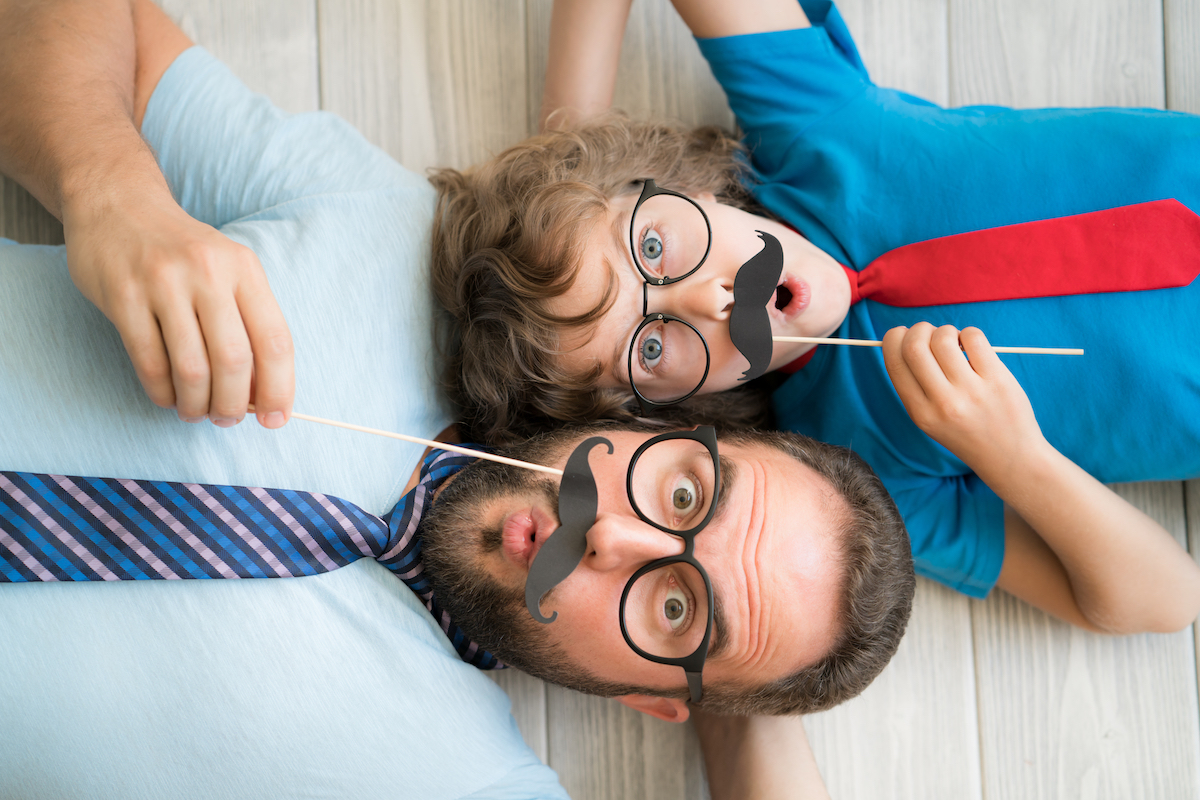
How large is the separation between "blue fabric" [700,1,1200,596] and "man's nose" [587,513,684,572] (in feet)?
1.73

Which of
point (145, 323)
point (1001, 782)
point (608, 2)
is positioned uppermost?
point (608, 2)

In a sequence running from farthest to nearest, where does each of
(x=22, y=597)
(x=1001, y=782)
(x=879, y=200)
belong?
(x=1001, y=782)
(x=879, y=200)
(x=22, y=597)

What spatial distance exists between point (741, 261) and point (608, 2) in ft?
1.83

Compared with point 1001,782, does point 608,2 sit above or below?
above

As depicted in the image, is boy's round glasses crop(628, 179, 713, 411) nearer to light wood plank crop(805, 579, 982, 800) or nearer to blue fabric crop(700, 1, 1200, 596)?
blue fabric crop(700, 1, 1200, 596)

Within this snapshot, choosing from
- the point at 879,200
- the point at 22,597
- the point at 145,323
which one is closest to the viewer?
the point at 145,323

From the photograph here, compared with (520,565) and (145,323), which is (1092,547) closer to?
(520,565)

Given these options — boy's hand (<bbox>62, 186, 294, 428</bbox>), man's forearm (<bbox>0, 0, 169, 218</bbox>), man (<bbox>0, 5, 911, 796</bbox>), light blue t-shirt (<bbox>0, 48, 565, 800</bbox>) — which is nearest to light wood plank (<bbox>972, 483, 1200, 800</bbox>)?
man (<bbox>0, 5, 911, 796</bbox>)

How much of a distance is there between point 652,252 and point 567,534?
1.49 feet

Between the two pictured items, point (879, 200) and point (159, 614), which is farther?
point (879, 200)

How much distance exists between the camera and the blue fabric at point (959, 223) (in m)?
1.16

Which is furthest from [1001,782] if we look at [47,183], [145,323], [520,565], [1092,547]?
[47,183]

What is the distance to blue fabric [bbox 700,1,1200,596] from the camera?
3.81 feet

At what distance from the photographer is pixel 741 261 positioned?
1119mm
